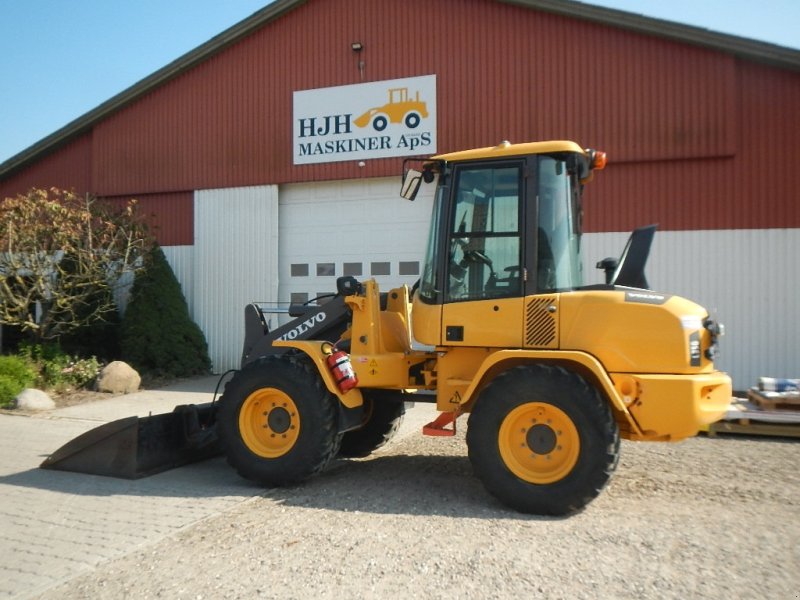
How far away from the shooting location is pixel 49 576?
13.9 feet

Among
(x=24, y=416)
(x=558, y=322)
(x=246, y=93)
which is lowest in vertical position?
(x=24, y=416)

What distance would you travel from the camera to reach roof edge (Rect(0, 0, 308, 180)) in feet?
45.4

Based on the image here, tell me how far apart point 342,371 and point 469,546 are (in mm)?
1994

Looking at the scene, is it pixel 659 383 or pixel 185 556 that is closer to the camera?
pixel 185 556

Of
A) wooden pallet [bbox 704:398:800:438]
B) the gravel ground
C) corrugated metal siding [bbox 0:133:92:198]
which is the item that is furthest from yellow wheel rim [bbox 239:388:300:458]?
corrugated metal siding [bbox 0:133:92:198]

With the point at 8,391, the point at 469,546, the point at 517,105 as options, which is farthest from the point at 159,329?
the point at 469,546

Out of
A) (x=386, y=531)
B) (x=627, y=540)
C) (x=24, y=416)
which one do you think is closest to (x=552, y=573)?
(x=627, y=540)

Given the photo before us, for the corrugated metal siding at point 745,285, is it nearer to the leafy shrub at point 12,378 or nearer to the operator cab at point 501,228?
the operator cab at point 501,228

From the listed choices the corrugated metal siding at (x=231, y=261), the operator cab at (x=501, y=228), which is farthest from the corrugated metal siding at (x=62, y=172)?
the operator cab at (x=501, y=228)

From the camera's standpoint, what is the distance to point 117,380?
11.8 metres

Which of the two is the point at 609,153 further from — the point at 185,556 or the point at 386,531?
the point at 185,556

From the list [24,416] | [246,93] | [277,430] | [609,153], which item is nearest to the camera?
[277,430]

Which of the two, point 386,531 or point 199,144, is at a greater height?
point 199,144

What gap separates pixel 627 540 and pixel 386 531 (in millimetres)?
1642
